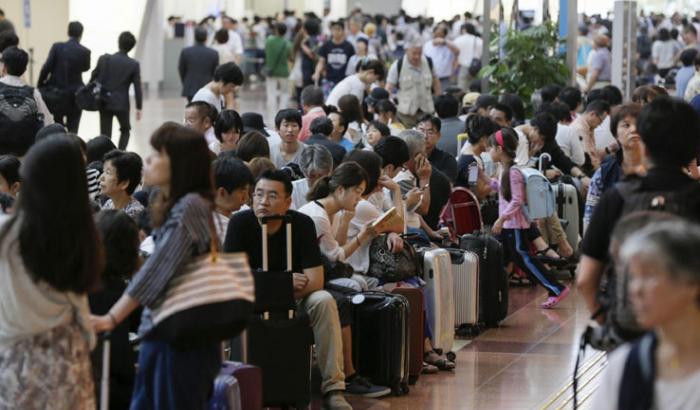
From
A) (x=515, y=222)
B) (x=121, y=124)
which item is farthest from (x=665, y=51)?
(x=515, y=222)

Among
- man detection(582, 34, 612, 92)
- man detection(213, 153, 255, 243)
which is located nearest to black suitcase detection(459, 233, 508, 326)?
man detection(213, 153, 255, 243)

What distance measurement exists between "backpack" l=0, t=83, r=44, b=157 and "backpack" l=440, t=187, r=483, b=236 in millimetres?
3243

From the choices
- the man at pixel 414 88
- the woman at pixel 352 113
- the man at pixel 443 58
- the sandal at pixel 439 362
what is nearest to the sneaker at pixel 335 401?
the sandal at pixel 439 362

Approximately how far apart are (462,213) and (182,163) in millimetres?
5936

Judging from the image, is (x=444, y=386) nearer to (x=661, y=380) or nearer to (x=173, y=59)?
(x=661, y=380)

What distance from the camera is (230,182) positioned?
23.3 feet

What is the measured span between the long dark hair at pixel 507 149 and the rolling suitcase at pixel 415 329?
277cm

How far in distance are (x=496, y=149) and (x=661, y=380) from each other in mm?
7713

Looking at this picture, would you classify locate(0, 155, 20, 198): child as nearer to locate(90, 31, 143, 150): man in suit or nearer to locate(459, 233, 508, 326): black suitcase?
locate(459, 233, 508, 326): black suitcase

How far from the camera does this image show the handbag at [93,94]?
16.3 m

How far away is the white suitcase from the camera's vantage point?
8.66 meters

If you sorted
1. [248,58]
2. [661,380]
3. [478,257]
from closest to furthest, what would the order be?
[661,380] < [478,257] < [248,58]

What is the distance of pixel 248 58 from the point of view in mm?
38375

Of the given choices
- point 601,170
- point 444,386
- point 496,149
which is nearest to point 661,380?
point 601,170
